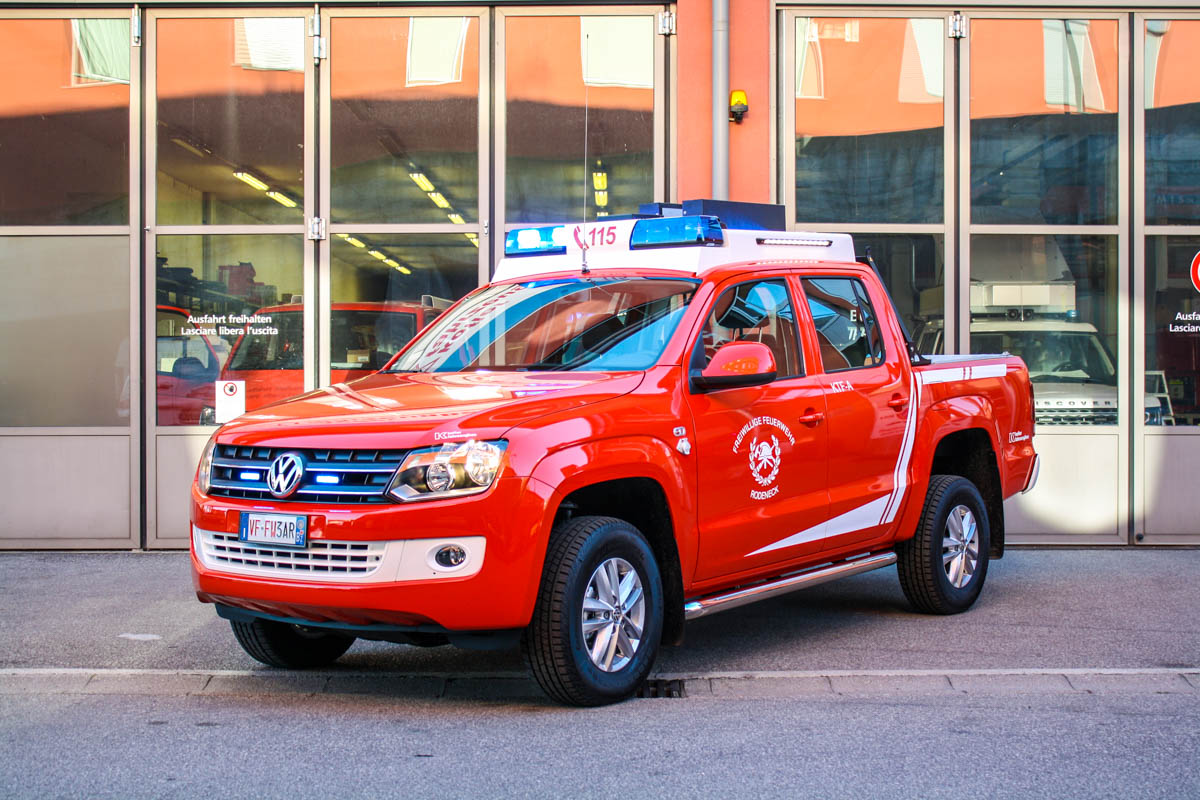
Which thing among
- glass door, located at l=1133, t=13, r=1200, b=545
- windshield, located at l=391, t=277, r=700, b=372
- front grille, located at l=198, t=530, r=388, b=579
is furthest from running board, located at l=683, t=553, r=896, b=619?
glass door, located at l=1133, t=13, r=1200, b=545

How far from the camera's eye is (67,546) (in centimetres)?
1070

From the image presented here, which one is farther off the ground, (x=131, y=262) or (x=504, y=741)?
(x=131, y=262)

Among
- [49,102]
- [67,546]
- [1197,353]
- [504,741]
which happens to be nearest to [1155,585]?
[1197,353]

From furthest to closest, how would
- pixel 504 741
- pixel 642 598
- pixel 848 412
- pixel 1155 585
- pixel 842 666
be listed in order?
pixel 1155 585, pixel 848 412, pixel 842 666, pixel 642 598, pixel 504 741

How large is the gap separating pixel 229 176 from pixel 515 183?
2323 millimetres

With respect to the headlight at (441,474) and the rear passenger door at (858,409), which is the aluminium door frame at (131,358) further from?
the headlight at (441,474)

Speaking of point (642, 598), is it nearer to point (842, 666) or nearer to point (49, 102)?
point (842, 666)

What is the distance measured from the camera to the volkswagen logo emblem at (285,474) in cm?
535

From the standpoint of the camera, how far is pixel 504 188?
10773 millimetres

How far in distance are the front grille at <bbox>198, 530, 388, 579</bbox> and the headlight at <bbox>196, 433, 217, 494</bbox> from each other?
20 cm

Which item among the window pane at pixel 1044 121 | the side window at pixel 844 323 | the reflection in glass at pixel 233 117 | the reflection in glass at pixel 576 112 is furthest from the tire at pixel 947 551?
the reflection in glass at pixel 233 117

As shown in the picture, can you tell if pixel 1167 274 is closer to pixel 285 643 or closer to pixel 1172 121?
pixel 1172 121

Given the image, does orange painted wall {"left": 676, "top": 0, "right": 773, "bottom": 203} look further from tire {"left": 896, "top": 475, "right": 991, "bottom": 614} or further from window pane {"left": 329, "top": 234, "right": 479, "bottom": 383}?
tire {"left": 896, "top": 475, "right": 991, "bottom": 614}

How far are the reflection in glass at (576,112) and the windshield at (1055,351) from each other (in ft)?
10.3
